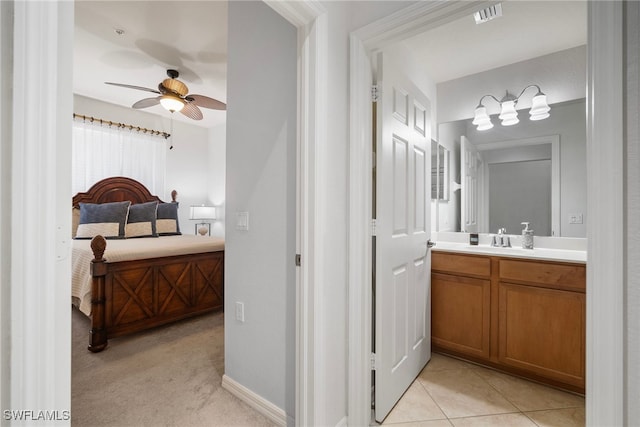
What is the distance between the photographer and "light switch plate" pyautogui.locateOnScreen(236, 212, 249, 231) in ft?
5.76

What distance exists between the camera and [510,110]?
2.54m

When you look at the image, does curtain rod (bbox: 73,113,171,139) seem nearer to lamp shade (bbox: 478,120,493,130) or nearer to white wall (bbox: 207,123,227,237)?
white wall (bbox: 207,123,227,237)

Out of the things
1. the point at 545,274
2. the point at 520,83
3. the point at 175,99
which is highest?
the point at 175,99

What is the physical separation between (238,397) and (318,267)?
1.14m

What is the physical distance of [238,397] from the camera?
1803mm

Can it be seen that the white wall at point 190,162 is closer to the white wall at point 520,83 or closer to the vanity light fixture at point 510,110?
the white wall at point 520,83

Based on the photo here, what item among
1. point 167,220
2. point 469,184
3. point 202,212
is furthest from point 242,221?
point 202,212

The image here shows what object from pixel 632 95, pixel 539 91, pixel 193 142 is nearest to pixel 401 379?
pixel 632 95

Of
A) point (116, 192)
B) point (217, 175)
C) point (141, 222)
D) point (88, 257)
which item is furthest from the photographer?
point (217, 175)

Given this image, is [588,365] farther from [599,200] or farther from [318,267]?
[318,267]

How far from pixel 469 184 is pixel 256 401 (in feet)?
8.43

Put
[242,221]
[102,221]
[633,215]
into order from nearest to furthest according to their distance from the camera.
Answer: [633,215]
[242,221]
[102,221]

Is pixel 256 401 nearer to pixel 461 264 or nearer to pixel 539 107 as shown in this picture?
pixel 461 264

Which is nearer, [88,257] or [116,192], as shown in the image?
[88,257]
